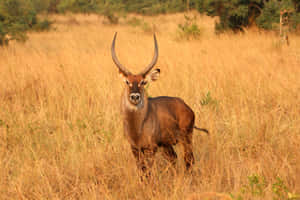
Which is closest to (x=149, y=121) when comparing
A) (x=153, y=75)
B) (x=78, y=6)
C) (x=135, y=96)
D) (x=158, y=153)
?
(x=135, y=96)

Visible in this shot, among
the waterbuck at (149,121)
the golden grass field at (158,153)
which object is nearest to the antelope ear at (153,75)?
the waterbuck at (149,121)

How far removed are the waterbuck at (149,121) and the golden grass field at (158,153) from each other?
0.21 m

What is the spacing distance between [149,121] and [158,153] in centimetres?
79

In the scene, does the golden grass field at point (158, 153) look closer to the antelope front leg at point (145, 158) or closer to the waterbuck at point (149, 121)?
the antelope front leg at point (145, 158)

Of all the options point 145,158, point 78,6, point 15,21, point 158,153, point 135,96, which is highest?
point 78,6

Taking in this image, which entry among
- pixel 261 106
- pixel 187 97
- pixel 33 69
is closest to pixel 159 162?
pixel 187 97

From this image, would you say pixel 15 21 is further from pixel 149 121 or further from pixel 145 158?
pixel 145 158

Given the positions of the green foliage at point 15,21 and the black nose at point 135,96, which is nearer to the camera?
the black nose at point 135,96

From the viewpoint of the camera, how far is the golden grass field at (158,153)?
2857mm

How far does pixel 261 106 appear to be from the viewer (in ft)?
15.8

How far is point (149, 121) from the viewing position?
117 inches

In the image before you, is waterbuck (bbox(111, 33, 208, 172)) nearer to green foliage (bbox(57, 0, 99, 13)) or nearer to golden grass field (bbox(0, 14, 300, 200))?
golden grass field (bbox(0, 14, 300, 200))

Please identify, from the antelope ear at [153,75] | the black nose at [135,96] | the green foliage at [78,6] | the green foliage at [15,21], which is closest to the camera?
the black nose at [135,96]

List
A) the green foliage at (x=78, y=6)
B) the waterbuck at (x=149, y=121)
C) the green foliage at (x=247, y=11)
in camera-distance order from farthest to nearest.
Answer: the green foliage at (x=78, y=6)
the green foliage at (x=247, y=11)
the waterbuck at (x=149, y=121)
